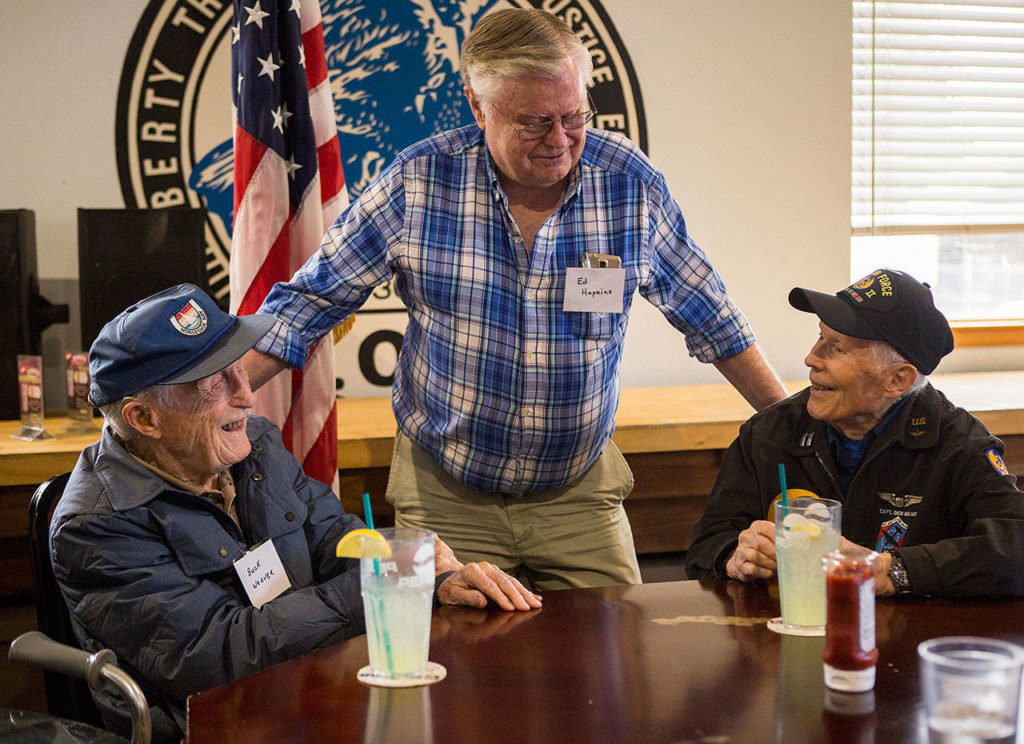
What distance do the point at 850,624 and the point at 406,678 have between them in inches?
21.6

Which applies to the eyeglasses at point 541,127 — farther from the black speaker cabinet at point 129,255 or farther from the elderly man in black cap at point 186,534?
the black speaker cabinet at point 129,255

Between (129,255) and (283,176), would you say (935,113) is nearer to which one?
(283,176)

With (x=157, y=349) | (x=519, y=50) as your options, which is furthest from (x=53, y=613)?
(x=519, y=50)

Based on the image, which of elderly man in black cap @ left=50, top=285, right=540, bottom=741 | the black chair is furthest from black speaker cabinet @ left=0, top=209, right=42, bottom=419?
elderly man in black cap @ left=50, top=285, right=540, bottom=741

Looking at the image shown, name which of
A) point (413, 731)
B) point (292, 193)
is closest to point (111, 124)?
point (292, 193)

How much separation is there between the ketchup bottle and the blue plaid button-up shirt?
975 mm

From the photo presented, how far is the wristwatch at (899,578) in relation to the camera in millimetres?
1684

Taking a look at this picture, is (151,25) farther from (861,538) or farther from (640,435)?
(861,538)

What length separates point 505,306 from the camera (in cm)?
217

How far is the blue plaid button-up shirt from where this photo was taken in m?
2.17

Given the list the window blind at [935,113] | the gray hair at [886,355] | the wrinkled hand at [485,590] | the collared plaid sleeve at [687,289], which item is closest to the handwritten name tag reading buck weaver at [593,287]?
the collared plaid sleeve at [687,289]

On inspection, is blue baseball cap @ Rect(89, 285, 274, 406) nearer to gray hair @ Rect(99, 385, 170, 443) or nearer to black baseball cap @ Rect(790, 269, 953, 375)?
gray hair @ Rect(99, 385, 170, 443)

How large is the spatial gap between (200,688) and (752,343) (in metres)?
1.42

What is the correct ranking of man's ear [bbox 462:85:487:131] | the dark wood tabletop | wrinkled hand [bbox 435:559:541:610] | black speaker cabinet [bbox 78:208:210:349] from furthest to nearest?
black speaker cabinet [bbox 78:208:210:349], man's ear [bbox 462:85:487:131], wrinkled hand [bbox 435:559:541:610], the dark wood tabletop
